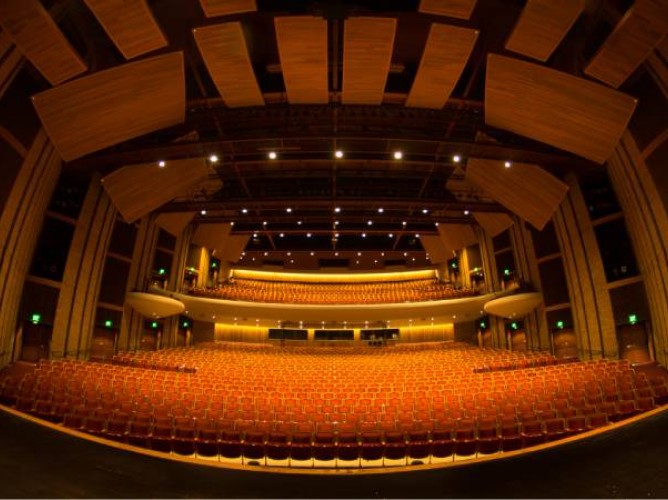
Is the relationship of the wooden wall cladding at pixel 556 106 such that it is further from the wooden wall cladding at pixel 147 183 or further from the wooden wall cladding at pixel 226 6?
the wooden wall cladding at pixel 147 183

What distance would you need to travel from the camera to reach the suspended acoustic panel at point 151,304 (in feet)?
42.5

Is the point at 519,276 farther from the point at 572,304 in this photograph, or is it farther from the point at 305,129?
the point at 305,129

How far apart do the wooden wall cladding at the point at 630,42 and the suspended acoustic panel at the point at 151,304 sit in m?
12.6

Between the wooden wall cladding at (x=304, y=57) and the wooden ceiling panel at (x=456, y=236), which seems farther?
the wooden ceiling panel at (x=456, y=236)

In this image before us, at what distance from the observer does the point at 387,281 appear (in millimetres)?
22469

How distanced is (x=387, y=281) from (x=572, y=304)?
37.8 feet

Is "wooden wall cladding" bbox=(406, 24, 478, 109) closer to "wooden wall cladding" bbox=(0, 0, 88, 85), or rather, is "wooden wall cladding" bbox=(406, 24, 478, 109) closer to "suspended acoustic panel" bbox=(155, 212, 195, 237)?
"wooden wall cladding" bbox=(0, 0, 88, 85)

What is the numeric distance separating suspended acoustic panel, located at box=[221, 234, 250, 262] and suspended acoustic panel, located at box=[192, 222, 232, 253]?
1007 mm

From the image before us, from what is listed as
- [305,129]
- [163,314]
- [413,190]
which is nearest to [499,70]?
[305,129]

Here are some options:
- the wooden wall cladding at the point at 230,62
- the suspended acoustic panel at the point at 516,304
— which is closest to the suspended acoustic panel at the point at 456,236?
the suspended acoustic panel at the point at 516,304

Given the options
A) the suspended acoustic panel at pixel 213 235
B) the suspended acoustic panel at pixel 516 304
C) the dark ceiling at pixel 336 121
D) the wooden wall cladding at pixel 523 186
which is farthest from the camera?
the suspended acoustic panel at pixel 213 235

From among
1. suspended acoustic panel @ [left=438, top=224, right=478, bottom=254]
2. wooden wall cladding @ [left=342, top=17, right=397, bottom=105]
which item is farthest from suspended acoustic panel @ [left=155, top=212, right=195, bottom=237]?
suspended acoustic panel @ [left=438, top=224, right=478, bottom=254]

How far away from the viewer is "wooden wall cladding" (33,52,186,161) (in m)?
7.54

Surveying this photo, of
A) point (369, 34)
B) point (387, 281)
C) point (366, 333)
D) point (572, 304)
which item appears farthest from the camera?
point (387, 281)
